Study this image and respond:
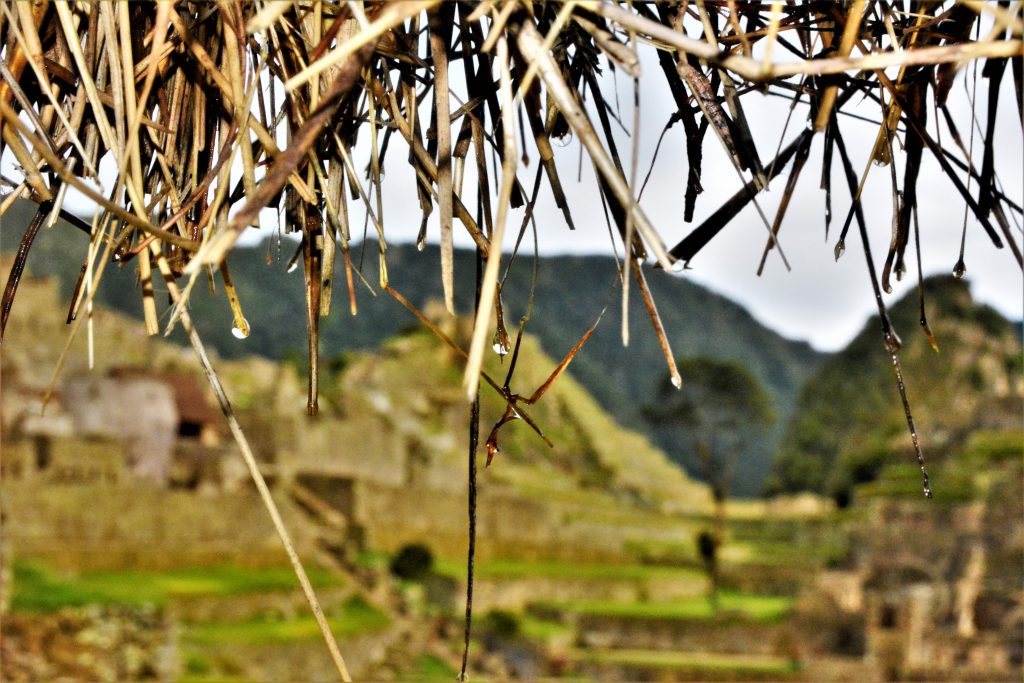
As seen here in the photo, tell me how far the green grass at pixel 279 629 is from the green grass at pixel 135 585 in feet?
1.49

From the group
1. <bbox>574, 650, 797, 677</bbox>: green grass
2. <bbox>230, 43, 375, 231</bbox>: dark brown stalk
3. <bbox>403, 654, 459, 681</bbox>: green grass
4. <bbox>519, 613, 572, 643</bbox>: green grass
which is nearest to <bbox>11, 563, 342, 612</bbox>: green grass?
<bbox>403, 654, 459, 681</bbox>: green grass

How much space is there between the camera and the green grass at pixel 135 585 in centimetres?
1231

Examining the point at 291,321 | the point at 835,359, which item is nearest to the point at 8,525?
the point at 291,321

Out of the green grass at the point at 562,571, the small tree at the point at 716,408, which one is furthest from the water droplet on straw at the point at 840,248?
the small tree at the point at 716,408

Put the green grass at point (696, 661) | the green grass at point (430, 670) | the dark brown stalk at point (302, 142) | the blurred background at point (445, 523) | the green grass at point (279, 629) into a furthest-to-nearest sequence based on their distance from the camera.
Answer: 1. the green grass at point (696, 661)
2. the green grass at point (430, 670)
3. the blurred background at point (445, 523)
4. the green grass at point (279, 629)
5. the dark brown stalk at point (302, 142)

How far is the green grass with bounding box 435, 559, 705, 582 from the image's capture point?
73.3 feet

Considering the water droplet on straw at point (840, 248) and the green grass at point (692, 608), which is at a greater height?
the water droplet on straw at point (840, 248)

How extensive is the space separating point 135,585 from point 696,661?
949cm

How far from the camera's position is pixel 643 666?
1809cm

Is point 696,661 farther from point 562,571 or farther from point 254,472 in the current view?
point 254,472

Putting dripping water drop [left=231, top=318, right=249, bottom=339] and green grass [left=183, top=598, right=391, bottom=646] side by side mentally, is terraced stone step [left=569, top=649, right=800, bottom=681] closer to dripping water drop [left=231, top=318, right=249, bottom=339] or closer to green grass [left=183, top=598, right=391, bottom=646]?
green grass [left=183, top=598, right=391, bottom=646]

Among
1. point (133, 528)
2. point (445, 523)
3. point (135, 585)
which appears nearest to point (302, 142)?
point (135, 585)

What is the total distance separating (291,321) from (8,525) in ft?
84.4

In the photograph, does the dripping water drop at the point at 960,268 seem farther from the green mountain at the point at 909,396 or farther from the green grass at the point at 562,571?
the green mountain at the point at 909,396
